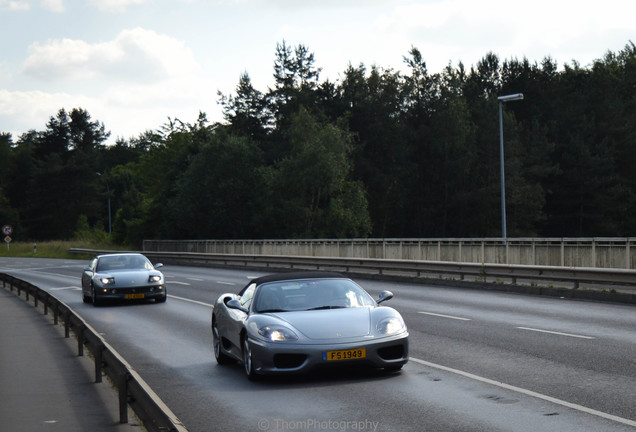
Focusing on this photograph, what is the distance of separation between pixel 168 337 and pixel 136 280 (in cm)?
775

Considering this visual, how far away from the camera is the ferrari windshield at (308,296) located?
10166 mm

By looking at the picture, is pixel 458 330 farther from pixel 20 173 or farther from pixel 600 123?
pixel 20 173

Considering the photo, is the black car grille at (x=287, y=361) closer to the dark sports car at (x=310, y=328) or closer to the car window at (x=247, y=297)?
the dark sports car at (x=310, y=328)

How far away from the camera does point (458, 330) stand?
14.6 metres

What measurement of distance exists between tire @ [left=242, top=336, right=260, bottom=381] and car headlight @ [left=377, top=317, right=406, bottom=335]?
1429 millimetres

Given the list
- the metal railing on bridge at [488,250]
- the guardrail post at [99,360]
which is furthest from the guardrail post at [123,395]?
the metal railing on bridge at [488,250]

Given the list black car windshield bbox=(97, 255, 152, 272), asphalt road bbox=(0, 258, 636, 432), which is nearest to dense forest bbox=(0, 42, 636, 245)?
black car windshield bbox=(97, 255, 152, 272)

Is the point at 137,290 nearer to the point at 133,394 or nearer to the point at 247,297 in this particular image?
the point at 247,297

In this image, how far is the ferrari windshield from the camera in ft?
33.4

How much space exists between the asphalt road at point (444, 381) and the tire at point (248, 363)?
0.12 m

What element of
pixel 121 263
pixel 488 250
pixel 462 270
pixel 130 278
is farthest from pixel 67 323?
pixel 488 250

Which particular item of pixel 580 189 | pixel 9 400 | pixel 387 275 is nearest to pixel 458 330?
pixel 9 400

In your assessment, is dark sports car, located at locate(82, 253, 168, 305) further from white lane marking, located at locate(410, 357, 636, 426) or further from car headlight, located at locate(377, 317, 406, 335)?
car headlight, located at locate(377, 317, 406, 335)

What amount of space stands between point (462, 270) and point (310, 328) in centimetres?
1841
